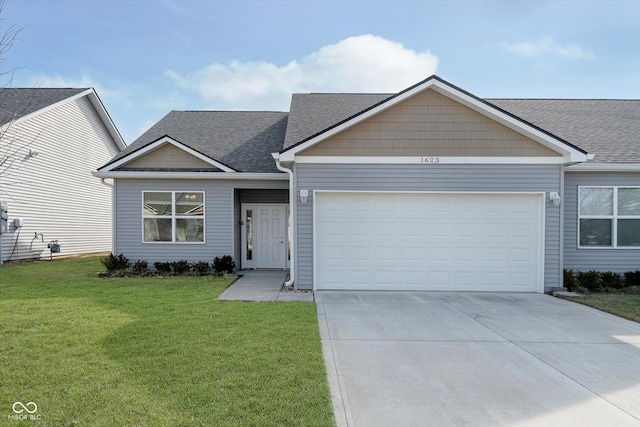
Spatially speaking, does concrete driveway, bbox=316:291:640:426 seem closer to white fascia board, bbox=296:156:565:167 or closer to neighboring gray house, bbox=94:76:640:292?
neighboring gray house, bbox=94:76:640:292

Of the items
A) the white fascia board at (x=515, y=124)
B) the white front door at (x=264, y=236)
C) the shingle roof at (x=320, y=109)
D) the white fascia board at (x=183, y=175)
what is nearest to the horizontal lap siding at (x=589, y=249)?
the white fascia board at (x=515, y=124)

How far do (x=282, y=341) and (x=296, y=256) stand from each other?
395 centimetres

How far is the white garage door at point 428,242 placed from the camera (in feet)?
29.3

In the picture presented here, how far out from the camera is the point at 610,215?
9820 mm

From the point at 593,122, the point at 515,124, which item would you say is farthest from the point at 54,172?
the point at 593,122

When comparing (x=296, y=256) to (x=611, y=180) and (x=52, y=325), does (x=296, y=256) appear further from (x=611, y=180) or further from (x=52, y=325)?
(x=611, y=180)

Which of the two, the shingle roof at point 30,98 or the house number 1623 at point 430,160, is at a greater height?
the shingle roof at point 30,98

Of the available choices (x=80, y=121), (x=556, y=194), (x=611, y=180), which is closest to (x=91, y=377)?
(x=556, y=194)

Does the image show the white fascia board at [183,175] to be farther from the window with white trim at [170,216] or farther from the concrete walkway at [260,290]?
the concrete walkway at [260,290]

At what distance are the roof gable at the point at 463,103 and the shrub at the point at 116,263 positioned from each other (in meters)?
6.09

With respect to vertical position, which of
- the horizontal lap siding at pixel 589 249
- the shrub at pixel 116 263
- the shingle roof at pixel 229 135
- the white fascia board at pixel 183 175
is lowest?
the shrub at pixel 116 263

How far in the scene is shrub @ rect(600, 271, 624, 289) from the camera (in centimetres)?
938

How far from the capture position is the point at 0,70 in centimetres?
511

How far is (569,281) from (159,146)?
467 inches
